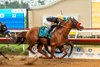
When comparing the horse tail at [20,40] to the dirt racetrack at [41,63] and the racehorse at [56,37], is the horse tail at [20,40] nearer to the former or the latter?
the racehorse at [56,37]

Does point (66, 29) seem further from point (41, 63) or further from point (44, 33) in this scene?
point (41, 63)

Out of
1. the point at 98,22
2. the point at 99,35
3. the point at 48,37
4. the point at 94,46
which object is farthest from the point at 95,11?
the point at 48,37

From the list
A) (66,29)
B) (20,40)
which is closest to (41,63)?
(66,29)

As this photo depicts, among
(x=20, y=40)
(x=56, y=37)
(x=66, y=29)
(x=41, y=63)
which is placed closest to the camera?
(x=41, y=63)

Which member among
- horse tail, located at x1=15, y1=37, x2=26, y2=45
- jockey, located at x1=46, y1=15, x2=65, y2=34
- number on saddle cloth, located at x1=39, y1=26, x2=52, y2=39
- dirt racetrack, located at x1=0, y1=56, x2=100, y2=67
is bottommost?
dirt racetrack, located at x1=0, y1=56, x2=100, y2=67

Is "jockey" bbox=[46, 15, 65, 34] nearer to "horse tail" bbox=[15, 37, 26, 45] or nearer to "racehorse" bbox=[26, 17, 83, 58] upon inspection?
"racehorse" bbox=[26, 17, 83, 58]

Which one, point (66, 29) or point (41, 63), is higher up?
point (66, 29)

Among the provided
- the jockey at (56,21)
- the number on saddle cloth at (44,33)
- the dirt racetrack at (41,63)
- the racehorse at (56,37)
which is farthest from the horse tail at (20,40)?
the jockey at (56,21)

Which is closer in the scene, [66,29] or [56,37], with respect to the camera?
[56,37]

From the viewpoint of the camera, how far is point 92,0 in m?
28.0

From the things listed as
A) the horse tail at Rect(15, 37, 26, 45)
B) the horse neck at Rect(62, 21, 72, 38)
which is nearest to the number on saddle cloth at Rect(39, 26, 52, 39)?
the horse neck at Rect(62, 21, 72, 38)

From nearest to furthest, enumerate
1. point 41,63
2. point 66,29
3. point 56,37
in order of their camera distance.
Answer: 1. point 41,63
2. point 56,37
3. point 66,29

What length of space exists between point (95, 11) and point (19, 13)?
5.13 metres

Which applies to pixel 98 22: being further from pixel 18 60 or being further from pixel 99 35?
pixel 18 60
